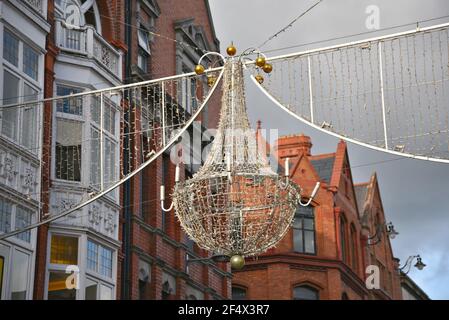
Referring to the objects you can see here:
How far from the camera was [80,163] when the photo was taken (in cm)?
2450

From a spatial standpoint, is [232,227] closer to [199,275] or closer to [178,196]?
[178,196]

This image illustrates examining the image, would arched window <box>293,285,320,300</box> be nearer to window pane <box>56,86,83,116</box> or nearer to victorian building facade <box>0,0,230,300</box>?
victorian building facade <box>0,0,230,300</box>

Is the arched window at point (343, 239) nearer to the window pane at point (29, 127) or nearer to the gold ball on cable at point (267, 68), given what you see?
the window pane at point (29, 127)

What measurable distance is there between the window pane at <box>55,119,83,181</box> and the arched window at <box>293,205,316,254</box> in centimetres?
2039

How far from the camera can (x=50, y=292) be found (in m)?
23.4

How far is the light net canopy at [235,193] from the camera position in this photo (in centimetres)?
1686

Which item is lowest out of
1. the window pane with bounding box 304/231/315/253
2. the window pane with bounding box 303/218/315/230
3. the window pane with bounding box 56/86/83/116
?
the window pane with bounding box 56/86/83/116

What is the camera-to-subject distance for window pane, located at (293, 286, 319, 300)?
141 feet

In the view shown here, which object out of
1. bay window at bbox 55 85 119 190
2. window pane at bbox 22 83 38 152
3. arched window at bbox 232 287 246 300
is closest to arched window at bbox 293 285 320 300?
arched window at bbox 232 287 246 300

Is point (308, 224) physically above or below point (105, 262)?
above

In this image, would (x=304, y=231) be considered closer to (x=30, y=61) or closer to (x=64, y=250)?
(x=64, y=250)

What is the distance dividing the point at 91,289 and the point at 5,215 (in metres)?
4.08

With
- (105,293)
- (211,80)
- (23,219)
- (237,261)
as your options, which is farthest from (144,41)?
(237,261)

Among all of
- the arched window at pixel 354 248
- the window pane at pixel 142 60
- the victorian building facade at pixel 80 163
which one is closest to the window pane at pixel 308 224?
the arched window at pixel 354 248
